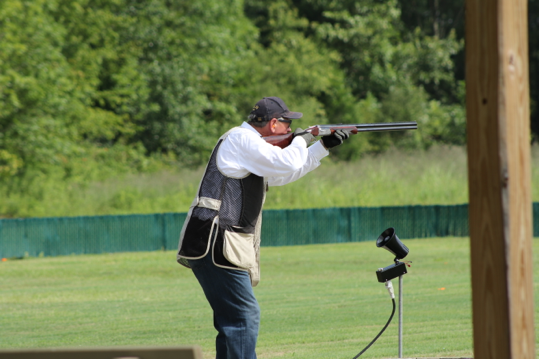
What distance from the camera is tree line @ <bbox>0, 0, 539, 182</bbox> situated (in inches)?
1065

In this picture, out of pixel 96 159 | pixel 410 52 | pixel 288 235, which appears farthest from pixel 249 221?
pixel 410 52

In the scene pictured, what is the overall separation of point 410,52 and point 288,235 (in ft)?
82.7

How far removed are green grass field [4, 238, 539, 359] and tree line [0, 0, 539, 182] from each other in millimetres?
10635

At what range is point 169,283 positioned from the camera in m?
14.0

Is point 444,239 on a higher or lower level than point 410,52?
lower

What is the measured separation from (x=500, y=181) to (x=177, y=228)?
1760 centimetres

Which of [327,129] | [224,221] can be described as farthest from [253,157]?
[327,129]

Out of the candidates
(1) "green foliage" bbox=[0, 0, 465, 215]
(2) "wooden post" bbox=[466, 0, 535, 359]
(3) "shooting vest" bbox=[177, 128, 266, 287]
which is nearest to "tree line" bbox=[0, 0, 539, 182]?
(1) "green foliage" bbox=[0, 0, 465, 215]

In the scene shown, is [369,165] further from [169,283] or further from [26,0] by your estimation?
[169,283]

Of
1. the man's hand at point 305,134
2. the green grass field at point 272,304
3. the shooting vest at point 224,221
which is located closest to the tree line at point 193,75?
the green grass field at point 272,304

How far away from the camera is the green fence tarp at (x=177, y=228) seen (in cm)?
1912

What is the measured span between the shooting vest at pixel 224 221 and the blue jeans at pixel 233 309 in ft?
0.24

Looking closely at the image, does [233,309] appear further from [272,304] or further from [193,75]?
[193,75]

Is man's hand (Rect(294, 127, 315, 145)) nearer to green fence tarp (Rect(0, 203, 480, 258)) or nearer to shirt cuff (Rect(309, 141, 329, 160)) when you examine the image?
shirt cuff (Rect(309, 141, 329, 160))
